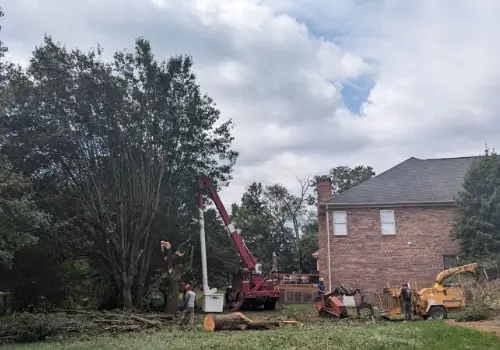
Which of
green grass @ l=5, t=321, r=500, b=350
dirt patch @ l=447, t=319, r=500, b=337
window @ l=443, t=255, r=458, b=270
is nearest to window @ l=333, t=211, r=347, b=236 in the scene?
window @ l=443, t=255, r=458, b=270

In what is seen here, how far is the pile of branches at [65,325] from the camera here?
554 inches

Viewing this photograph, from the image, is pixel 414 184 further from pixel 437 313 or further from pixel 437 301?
pixel 437 313

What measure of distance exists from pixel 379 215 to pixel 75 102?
1784 centimetres

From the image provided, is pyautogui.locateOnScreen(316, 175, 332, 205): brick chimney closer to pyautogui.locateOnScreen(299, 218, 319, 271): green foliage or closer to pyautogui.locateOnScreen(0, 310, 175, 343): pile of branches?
pyautogui.locateOnScreen(0, 310, 175, 343): pile of branches

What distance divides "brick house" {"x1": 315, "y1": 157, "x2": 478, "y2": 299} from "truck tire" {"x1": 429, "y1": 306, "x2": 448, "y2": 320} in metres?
9.58

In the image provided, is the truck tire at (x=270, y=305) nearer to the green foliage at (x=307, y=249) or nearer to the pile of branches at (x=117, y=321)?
the pile of branches at (x=117, y=321)

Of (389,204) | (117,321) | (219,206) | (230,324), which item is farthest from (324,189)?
(117,321)

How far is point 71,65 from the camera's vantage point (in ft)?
67.8

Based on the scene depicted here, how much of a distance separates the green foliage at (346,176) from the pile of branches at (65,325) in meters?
51.9

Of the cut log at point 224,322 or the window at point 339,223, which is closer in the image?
the cut log at point 224,322

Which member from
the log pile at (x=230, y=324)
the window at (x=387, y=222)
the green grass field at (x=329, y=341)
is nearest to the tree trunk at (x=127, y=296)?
the log pile at (x=230, y=324)

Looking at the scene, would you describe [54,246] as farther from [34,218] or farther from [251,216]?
[251,216]

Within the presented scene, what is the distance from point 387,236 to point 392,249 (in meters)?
0.79

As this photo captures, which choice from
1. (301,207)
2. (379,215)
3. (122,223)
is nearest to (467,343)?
(122,223)
